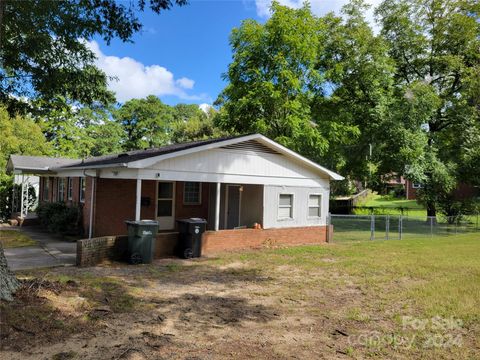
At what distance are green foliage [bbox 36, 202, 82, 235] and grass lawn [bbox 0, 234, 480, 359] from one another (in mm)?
7120

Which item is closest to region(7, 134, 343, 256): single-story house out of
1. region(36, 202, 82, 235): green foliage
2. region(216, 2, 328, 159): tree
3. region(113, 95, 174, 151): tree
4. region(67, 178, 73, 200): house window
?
region(36, 202, 82, 235): green foliage

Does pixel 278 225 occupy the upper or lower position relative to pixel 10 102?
lower

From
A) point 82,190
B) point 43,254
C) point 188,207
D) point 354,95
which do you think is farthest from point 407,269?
point 354,95

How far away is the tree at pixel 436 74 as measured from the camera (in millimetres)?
21781

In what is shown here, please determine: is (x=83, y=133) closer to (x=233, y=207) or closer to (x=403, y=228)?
(x=233, y=207)

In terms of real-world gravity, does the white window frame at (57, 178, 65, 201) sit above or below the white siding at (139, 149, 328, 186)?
below

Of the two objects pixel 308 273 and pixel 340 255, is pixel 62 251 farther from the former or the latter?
pixel 340 255

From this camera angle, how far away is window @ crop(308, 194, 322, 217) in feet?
54.0

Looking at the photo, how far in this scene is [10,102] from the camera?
31.1ft

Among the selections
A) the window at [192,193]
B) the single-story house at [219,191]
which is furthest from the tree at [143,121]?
the window at [192,193]

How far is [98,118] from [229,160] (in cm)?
3193

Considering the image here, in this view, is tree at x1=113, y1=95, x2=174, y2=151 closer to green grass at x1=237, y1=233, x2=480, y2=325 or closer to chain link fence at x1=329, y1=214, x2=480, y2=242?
chain link fence at x1=329, y1=214, x2=480, y2=242

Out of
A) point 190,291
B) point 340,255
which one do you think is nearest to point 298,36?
point 340,255

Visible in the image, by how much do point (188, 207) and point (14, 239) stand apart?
654 centimetres
